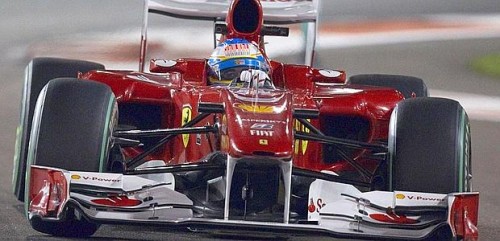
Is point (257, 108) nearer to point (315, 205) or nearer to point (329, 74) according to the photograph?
point (315, 205)

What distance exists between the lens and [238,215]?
22.9 feet

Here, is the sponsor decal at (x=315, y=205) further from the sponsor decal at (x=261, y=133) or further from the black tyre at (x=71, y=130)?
the black tyre at (x=71, y=130)

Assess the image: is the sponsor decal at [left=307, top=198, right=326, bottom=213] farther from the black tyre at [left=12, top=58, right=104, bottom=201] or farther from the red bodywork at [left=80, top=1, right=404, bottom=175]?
the black tyre at [left=12, top=58, right=104, bottom=201]

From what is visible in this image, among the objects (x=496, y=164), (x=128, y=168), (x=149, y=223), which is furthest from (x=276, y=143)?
(x=496, y=164)

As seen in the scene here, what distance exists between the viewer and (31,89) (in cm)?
885

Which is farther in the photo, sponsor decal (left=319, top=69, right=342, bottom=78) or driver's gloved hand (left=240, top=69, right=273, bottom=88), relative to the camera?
sponsor decal (left=319, top=69, right=342, bottom=78)

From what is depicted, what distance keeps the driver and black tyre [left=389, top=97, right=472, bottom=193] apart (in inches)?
46.3

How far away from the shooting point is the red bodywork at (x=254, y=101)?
7371mm

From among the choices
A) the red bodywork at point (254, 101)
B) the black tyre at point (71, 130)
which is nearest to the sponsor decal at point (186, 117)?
the red bodywork at point (254, 101)

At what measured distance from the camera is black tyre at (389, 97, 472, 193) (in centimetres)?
711

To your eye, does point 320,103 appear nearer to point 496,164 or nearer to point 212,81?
point 212,81

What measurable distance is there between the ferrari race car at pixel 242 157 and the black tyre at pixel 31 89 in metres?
0.03

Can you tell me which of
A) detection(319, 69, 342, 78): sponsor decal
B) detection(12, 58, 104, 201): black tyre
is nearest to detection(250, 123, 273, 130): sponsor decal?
detection(12, 58, 104, 201): black tyre

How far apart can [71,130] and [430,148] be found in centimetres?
183
